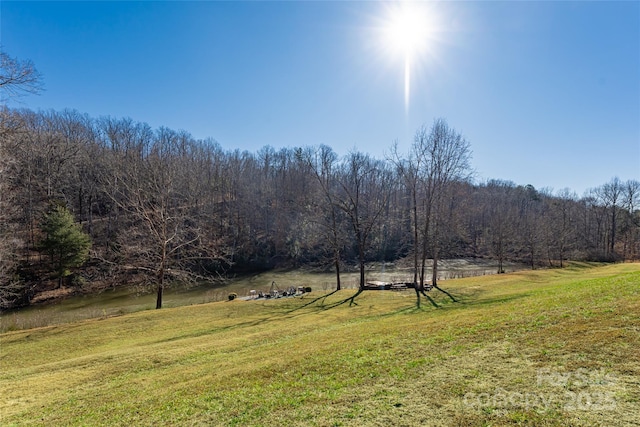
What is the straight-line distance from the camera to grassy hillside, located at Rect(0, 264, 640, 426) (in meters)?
4.32

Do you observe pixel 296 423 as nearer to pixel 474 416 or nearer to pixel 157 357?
pixel 474 416

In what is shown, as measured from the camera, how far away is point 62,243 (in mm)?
28031

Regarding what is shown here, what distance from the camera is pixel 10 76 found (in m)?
8.20

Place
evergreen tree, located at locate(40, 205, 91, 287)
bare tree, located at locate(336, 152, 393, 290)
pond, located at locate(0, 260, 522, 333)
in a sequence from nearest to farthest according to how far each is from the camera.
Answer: pond, located at locate(0, 260, 522, 333), bare tree, located at locate(336, 152, 393, 290), evergreen tree, located at locate(40, 205, 91, 287)

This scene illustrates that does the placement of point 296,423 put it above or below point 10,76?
below

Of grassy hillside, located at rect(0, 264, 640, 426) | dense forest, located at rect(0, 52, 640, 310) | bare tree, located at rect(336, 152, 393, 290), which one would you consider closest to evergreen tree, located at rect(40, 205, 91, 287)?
dense forest, located at rect(0, 52, 640, 310)

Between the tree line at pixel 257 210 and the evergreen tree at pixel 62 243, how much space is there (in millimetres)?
1229

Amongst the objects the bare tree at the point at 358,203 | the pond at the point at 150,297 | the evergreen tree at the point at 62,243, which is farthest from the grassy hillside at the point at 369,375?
the evergreen tree at the point at 62,243

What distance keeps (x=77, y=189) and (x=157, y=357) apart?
147 feet

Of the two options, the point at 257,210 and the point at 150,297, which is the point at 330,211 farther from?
the point at 257,210

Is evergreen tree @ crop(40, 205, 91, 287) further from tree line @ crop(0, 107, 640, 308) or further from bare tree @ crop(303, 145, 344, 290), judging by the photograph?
bare tree @ crop(303, 145, 344, 290)

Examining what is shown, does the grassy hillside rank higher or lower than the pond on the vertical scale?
higher

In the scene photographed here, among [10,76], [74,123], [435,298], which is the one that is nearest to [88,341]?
[10,76]

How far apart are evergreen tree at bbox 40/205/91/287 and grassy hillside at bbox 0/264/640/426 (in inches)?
794
